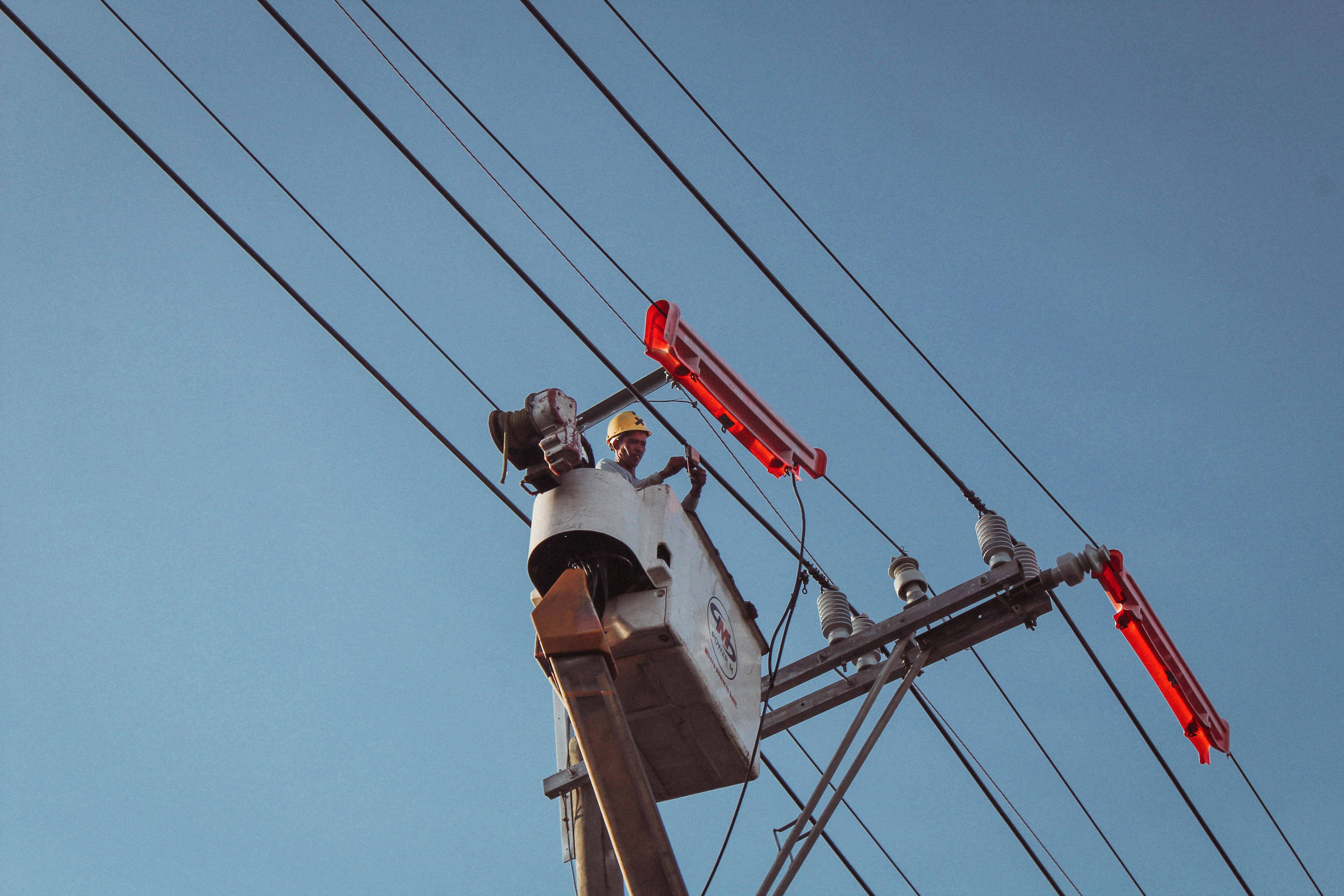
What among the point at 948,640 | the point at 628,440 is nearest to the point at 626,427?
the point at 628,440

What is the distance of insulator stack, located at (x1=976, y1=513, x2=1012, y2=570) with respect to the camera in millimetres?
7637

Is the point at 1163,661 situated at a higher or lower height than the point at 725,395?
lower

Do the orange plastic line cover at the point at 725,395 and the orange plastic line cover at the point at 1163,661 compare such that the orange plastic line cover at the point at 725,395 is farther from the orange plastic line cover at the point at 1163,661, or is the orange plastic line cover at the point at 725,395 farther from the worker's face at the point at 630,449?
the orange plastic line cover at the point at 1163,661

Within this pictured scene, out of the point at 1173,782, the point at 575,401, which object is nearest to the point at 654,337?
the point at 575,401

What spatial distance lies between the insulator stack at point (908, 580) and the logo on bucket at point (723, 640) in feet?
5.02

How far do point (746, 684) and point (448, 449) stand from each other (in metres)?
2.11

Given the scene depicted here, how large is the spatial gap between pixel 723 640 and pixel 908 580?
1819mm

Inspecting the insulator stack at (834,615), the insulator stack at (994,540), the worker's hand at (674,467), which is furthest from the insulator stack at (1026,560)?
the worker's hand at (674,467)

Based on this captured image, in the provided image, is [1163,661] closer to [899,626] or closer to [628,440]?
[899,626]

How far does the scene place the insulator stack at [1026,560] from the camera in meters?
7.50

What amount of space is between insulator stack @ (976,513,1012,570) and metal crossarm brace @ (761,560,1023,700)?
0.08m

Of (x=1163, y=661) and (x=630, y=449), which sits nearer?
(x=630, y=449)

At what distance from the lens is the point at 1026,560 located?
7574mm

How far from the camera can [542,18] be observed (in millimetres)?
6402
